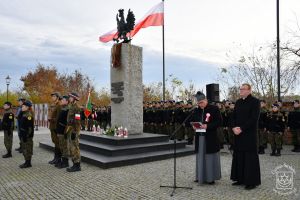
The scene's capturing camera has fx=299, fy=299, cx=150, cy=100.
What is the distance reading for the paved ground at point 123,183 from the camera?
5.72 metres

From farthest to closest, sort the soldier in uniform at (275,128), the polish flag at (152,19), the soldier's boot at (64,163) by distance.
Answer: the polish flag at (152,19), the soldier in uniform at (275,128), the soldier's boot at (64,163)

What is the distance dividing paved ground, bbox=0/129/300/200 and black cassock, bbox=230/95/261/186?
268 mm

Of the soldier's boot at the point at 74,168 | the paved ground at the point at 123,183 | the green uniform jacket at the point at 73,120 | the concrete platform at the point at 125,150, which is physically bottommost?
the paved ground at the point at 123,183

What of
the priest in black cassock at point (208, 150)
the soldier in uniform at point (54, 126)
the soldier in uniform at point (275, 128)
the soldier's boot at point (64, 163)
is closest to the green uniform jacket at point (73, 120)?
the soldier's boot at point (64, 163)

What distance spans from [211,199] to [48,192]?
3.22 metres

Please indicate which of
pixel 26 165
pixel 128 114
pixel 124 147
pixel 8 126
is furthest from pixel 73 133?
pixel 8 126

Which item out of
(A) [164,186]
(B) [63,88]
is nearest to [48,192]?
(A) [164,186]

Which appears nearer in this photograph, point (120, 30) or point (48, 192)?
point (48, 192)

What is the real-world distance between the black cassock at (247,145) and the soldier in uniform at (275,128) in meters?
4.83

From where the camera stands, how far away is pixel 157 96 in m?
38.9

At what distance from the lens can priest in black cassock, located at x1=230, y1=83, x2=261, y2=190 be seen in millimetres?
6008

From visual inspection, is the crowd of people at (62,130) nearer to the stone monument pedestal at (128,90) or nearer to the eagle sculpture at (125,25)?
the stone monument pedestal at (128,90)

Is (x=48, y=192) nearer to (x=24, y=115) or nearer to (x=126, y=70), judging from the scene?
(x=24, y=115)

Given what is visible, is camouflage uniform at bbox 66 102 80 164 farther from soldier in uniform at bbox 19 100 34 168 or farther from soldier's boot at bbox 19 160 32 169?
soldier's boot at bbox 19 160 32 169
